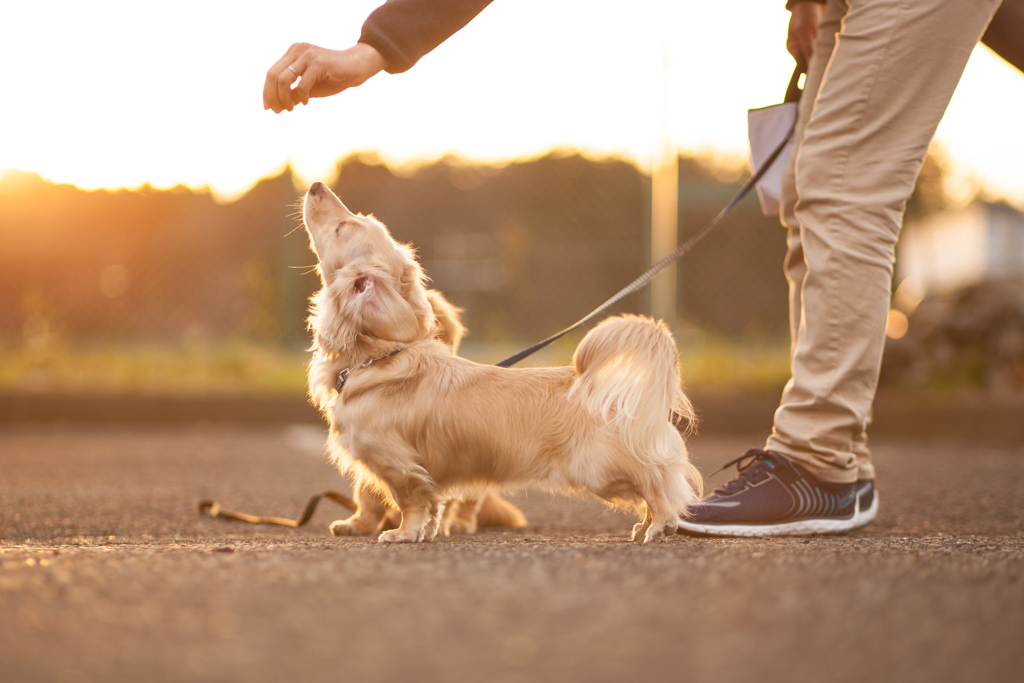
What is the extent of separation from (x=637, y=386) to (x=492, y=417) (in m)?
0.36

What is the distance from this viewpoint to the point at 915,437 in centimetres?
497

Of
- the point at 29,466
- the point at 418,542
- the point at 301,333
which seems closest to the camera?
the point at 418,542

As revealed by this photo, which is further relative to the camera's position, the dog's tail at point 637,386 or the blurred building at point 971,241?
the blurred building at point 971,241

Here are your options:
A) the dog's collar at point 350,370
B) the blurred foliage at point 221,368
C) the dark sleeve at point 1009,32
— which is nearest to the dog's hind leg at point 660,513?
the dog's collar at point 350,370

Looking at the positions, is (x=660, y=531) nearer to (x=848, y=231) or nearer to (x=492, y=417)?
(x=492, y=417)

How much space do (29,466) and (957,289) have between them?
18.0ft

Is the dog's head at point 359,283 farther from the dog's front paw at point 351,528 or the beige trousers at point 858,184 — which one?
the beige trousers at point 858,184

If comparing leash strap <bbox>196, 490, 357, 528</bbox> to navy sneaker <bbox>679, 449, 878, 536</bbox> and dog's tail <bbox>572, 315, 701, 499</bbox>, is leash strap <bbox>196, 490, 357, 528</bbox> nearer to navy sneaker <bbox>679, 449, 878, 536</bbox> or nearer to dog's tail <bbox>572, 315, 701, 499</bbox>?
dog's tail <bbox>572, 315, 701, 499</bbox>

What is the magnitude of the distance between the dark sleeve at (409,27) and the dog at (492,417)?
1.93ft

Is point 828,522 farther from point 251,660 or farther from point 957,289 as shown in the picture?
point 957,289

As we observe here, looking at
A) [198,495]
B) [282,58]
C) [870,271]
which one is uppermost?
[282,58]

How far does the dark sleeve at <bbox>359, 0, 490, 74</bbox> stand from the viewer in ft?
6.97

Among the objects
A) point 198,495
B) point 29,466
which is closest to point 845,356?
point 198,495

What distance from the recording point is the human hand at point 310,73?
203 centimetres
